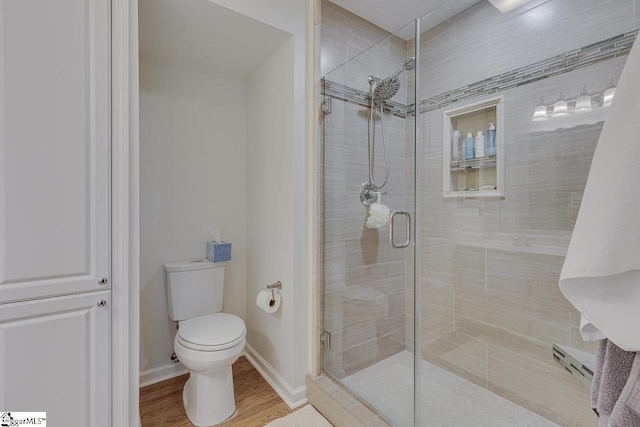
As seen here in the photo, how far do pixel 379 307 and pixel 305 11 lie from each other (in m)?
1.86

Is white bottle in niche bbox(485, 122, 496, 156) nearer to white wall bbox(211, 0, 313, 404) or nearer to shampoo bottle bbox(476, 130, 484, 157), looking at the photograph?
shampoo bottle bbox(476, 130, 484, 157)

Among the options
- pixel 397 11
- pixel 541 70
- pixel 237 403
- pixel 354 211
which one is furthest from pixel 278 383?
pixel 397 11

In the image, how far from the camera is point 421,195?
1.74 meters

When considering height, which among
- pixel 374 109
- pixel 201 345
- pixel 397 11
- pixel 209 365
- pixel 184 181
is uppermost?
pixel 397 11

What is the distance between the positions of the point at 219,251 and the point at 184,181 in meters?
0.56

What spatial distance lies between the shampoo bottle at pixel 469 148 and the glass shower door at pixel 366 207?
323 mm

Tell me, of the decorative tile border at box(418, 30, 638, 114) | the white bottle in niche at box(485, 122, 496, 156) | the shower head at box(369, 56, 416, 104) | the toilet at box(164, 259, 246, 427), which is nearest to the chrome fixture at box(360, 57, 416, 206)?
the shower head at box(369, 56, 416, 104)

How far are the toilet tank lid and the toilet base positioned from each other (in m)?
0.62

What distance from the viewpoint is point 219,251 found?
206 centimetres

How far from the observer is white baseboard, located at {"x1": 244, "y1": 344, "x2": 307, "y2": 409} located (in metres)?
1.75

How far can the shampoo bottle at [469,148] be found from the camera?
68.5 inches

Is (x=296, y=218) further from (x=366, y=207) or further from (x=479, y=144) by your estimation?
(x=479, y=144)
